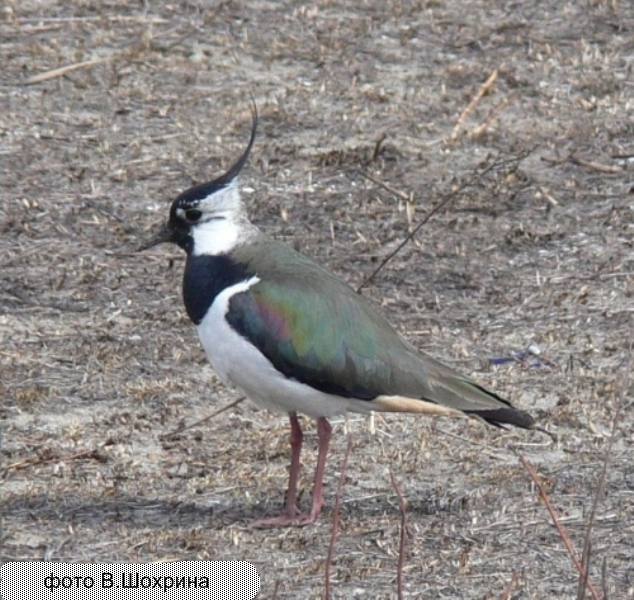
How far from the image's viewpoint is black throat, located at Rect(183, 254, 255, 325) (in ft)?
19.0

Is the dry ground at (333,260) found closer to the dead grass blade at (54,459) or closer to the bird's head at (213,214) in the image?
the dead grass blade at (54,459)

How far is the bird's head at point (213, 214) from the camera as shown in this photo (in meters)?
6.00

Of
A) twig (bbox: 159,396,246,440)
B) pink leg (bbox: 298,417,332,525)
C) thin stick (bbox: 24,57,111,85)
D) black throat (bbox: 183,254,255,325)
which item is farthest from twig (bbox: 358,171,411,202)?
pink leg (bbox: 298,417,332,525)

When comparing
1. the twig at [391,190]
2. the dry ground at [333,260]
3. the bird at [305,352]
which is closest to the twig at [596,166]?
the dry ground at [333,260]

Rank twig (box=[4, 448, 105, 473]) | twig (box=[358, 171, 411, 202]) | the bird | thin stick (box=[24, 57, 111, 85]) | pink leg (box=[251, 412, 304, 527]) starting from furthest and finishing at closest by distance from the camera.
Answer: thin stick (box=[24, 57, 111, 85])
twig (box=[358, 171, 411, 202])
twig (box=[4, 448, 105, 473])
pink leg (box=[251, 412, 304, 527])
the bird

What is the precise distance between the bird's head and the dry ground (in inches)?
35.1

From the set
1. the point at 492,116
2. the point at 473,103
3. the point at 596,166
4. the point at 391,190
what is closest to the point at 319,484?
the point at 391,190

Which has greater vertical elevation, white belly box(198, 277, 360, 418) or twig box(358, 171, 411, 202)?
white belly box(198, 277, 360, 418)

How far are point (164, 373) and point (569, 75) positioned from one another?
4156 mm

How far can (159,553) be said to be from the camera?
5547 mm

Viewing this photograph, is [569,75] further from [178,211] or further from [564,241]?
[178,211]

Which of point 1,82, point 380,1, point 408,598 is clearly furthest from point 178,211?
point 380,1

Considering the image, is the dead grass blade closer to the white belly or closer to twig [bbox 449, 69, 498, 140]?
the white belly

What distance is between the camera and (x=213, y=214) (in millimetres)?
6023
